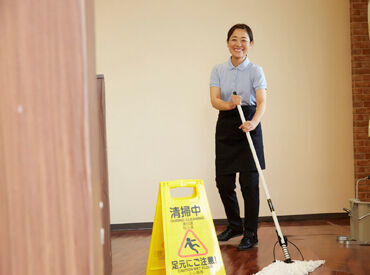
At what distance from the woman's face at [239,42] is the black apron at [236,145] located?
352 mm

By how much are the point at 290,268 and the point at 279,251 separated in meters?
0.60

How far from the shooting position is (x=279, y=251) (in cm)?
258

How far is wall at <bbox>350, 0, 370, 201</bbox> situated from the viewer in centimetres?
373

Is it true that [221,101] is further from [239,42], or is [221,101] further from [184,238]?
[184,238]

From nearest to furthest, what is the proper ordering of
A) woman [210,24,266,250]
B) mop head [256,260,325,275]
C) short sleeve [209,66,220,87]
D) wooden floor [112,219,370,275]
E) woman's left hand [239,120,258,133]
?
mop head [256,260,325,275]
wooden floor [112,219,370,275]
woman's left hand [239,120,258,133]
woman [210,24,266,250]
short sleeve [209,66,220,87]

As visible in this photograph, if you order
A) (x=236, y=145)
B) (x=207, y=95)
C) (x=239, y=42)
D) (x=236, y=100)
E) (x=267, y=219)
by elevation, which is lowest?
(x=267, y=219)

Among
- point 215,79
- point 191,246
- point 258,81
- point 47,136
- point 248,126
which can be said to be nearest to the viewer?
point 47,136

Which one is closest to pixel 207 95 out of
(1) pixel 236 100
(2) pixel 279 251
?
(1) pixel 236 100

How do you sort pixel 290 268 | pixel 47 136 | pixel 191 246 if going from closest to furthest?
1. pixel 47 136
2. pixel 191 246
3. pixel 290 268

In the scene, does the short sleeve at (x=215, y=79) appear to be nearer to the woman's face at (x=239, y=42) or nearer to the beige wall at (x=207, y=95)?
the woman's face at (x=239, y=42)

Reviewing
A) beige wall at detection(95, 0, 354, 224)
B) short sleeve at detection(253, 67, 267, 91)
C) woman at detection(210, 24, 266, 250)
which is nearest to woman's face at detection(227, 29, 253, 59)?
woman at detection(210, 24, 266, 250)

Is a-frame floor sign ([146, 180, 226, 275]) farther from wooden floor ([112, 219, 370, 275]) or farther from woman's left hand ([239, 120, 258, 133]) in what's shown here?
woman's left hand ([239, 120, 258, 133])

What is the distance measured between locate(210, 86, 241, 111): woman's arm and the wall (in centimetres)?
166

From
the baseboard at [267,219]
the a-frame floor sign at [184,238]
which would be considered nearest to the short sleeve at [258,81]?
the a-frame floor sign at [184,238]
